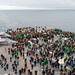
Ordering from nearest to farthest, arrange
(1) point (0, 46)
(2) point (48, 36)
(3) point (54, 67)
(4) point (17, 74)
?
(4) point (17, 74) < (3) point (54, 67) < (1) point (0, 46) < (2) point (48, 36)

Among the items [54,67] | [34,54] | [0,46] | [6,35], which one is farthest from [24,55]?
[6,35]

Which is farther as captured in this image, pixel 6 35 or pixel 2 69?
pixel 6 35

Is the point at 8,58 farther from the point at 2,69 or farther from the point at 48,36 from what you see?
the point at 48,36

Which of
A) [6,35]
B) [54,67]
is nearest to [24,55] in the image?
[54,67]

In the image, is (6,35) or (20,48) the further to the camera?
(6,35)

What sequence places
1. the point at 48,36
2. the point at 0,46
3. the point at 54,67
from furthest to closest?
the point at 48,36, the point at 0,46, the point at 54,67

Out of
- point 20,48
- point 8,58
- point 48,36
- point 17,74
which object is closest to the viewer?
point 17,74

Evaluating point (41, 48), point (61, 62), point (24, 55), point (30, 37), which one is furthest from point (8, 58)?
point (30, 37)

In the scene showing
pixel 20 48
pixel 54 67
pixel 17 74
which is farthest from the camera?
pixel 20 48

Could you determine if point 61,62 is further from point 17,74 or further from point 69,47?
point 69,47
